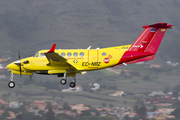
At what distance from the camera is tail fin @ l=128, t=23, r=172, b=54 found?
5269 cm

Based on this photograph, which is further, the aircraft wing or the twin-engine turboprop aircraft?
the twin-engine turboprop aircraft

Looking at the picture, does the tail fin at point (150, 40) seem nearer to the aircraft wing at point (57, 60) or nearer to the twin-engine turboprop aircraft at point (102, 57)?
the twin-engine turboprop aircraft at point (102, 57)

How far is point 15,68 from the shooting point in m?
54.4

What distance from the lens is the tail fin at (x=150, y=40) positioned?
52.7 metres

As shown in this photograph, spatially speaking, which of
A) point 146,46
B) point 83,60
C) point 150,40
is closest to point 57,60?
point 83,60

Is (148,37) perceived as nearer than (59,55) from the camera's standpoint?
No

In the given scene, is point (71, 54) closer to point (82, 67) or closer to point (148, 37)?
point (82, 67)

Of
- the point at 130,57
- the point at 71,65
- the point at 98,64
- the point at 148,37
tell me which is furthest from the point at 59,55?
the point at 148,37

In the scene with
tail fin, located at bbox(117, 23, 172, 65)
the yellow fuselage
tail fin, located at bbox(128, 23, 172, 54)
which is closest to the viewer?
the yellow fuselage

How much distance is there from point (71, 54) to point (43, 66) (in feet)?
16.4

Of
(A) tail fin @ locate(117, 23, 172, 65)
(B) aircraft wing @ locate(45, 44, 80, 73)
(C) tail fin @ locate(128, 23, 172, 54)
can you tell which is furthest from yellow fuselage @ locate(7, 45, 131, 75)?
(C) tail fin @ locate(128, 23, 172, 54)

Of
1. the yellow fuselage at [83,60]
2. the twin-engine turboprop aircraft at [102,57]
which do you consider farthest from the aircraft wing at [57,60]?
the yellow fuselage at [83,60]

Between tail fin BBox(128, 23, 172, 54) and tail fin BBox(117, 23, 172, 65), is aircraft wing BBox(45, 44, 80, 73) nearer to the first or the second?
tail fin BBox(117, 23, 172, 65)

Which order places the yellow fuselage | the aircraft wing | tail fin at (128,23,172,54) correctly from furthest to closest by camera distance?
tail fin at (128,23,172,54) < the yellow fuselage < the aircraft wing
